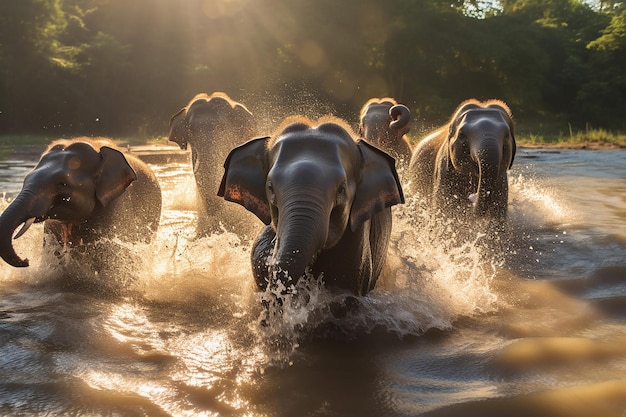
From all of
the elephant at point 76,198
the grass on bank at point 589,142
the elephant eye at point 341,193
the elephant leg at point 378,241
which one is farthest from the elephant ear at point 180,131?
the grass on bank at point 589,142

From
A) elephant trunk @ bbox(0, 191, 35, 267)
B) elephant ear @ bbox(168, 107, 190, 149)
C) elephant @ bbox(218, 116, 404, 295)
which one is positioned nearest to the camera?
elephant @ bbox(218, 116, 404, 295)

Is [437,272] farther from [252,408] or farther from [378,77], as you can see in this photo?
[378,77]

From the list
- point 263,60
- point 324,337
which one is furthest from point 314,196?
point 263,60

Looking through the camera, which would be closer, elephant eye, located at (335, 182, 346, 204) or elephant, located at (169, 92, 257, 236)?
elephant eye, located at (335, 182, 346, 204)

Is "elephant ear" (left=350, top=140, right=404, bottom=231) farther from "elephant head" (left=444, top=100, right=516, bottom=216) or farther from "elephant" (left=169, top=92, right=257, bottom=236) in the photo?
"elephant" (left=169, top=92, right=257, bottom=236)

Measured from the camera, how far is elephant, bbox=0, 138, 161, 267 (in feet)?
16.4

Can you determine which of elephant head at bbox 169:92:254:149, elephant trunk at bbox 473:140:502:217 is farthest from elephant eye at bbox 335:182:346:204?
elephant head at bbox 169:92:254:149

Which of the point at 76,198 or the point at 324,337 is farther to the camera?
the point at 76,198

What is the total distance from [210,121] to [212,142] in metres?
0.32

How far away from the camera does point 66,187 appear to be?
17.9 feet

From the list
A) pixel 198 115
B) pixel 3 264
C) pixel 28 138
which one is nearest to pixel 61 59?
pixel 28 138

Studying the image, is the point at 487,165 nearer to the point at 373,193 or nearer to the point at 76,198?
the point at 373,193

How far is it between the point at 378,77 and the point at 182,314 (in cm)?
3347

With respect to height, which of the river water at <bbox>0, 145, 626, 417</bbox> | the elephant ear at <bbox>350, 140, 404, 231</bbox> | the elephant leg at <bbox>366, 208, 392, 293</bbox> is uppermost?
the elephant ear at <bbox>350, 140, 404, 231</bbox>
